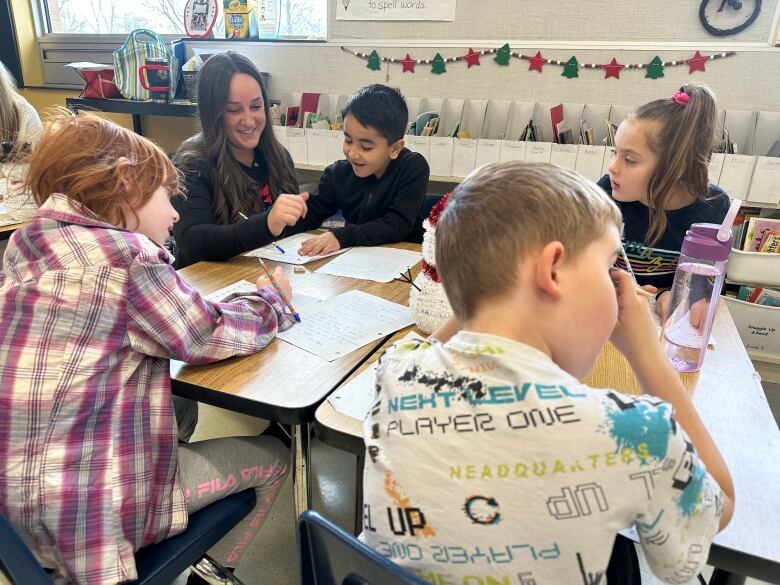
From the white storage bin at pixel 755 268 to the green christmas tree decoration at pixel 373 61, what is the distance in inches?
71.7

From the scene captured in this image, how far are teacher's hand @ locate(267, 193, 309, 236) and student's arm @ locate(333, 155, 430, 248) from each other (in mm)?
209

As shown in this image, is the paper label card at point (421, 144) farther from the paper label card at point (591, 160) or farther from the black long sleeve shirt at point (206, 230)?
the black long sleeve shirt at point (206, 230)

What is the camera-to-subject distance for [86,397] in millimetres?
815

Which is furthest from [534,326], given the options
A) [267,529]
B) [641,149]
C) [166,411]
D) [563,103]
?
[563,103]

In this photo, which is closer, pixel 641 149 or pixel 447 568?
pixel 447 568

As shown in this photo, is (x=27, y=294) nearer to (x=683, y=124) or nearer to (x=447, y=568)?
(x=447, y=568)

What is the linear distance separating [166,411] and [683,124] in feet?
4.39

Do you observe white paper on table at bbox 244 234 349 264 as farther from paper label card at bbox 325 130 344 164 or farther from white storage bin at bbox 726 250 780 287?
white storage bin at bbox 726 250 780 287

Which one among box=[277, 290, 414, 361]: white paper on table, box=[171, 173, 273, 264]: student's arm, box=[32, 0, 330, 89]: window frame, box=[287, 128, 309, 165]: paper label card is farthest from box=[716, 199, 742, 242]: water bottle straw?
box=[32, 0, 330, 89]: window frame

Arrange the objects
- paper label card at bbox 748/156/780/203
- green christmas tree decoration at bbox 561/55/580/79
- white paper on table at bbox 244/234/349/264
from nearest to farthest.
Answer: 1. white paper on table at bbox 244/234/349/264
2. paper label card at bbox 748/156/780/203
3. green christmas tree decoration at bbox 561/55/580/79

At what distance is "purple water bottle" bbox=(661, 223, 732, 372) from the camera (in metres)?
0.95

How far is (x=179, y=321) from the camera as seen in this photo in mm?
884

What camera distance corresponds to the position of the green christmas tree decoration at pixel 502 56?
2488mm

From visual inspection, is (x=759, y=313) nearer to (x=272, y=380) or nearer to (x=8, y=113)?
(x=272, y=380)
